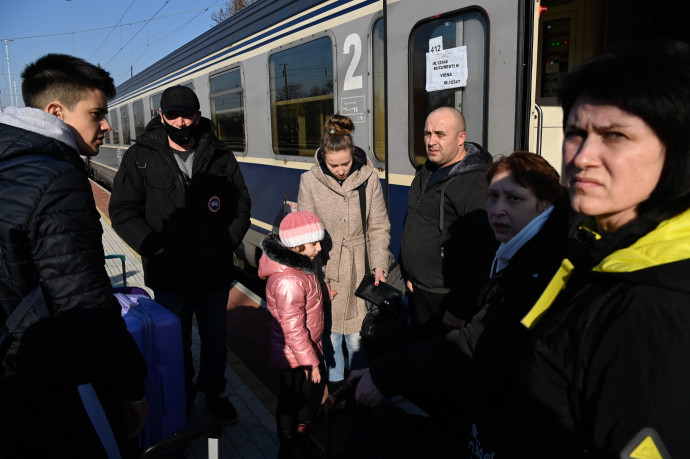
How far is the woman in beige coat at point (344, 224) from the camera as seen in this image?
122 inches

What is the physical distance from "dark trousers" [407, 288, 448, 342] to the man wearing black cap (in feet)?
3.64

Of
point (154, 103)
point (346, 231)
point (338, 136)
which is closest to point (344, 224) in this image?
point (346, 231)

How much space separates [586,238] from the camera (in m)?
1.12

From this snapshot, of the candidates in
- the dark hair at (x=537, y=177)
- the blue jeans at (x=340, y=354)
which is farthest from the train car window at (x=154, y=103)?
the dark hair at (x=537, y=177)

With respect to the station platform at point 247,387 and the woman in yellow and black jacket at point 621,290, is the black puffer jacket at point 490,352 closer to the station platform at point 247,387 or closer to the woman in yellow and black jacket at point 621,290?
the woman in yellow and black jacket at point 621,290

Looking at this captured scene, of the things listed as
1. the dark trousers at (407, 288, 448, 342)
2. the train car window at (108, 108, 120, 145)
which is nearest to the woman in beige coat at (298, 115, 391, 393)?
the dark trousers at (407, 288, 448, 342)

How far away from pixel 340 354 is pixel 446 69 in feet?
6.51

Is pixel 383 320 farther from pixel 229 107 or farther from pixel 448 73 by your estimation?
pixel 229 107

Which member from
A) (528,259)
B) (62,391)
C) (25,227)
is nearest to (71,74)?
(25,227)

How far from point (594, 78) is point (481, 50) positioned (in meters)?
2.16

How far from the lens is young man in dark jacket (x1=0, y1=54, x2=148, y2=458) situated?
136 cm

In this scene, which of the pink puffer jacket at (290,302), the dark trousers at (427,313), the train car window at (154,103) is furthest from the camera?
the train car window at (154,103)

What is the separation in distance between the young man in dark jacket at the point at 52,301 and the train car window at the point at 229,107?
466 centimetres

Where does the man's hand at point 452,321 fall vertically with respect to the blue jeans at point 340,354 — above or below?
above
